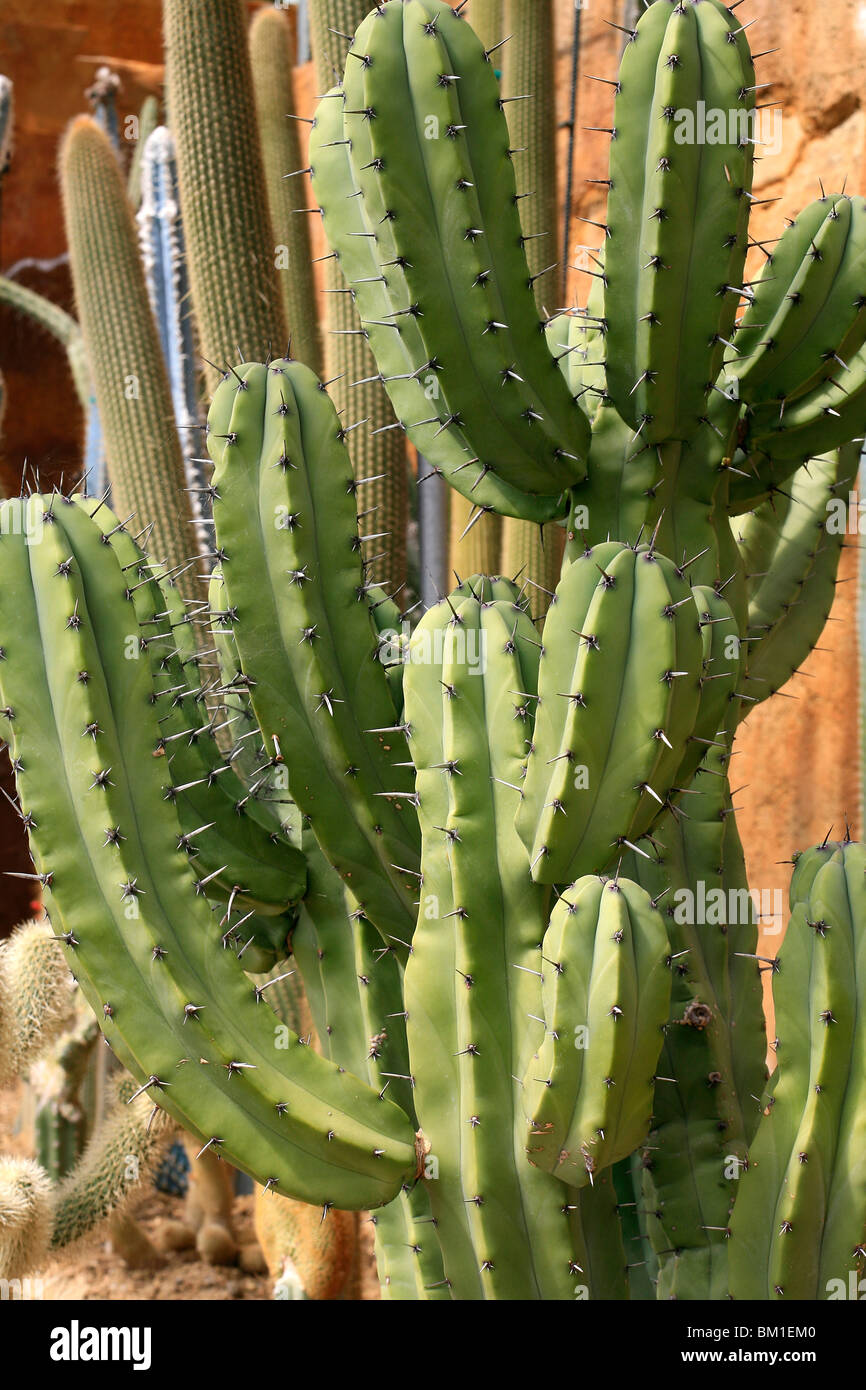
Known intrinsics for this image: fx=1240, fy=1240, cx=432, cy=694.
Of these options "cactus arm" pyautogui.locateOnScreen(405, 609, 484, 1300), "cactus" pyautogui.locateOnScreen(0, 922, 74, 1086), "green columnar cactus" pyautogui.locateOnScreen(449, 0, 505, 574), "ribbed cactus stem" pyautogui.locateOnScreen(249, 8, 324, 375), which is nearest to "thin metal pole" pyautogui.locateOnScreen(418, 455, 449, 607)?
"green columnar cactus" pyautogui.locateOnScreen(449, 0, 505, 574)

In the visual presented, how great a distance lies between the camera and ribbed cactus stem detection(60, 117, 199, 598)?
147 inches

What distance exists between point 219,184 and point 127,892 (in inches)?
92.7

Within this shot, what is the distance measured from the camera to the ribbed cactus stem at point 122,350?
→ 12.3ft

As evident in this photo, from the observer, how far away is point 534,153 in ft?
12.5

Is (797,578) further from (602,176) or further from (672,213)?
(602,176)

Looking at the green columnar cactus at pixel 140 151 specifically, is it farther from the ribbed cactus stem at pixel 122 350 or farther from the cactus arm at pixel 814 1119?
the cactus arm at pixel 814 1119

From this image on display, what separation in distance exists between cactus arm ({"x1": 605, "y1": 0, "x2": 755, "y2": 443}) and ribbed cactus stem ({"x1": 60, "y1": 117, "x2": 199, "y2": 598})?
6.47ft

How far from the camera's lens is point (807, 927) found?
1.69 meters

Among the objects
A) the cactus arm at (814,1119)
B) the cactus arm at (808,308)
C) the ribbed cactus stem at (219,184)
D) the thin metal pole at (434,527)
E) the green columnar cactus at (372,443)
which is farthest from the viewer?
the thin metal pole at (434,527)

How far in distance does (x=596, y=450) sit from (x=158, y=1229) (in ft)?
13.4

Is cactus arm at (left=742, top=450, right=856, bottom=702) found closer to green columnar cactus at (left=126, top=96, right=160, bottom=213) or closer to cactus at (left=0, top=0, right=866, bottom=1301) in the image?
cactus at (left=0, top=0, right=866, bottom=1301)

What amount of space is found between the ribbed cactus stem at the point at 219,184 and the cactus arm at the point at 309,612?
1.57 meters

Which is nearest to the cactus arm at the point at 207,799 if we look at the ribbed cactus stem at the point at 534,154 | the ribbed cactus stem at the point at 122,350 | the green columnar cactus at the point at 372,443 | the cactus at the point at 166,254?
the green columnar cactus at the point at 372,443
